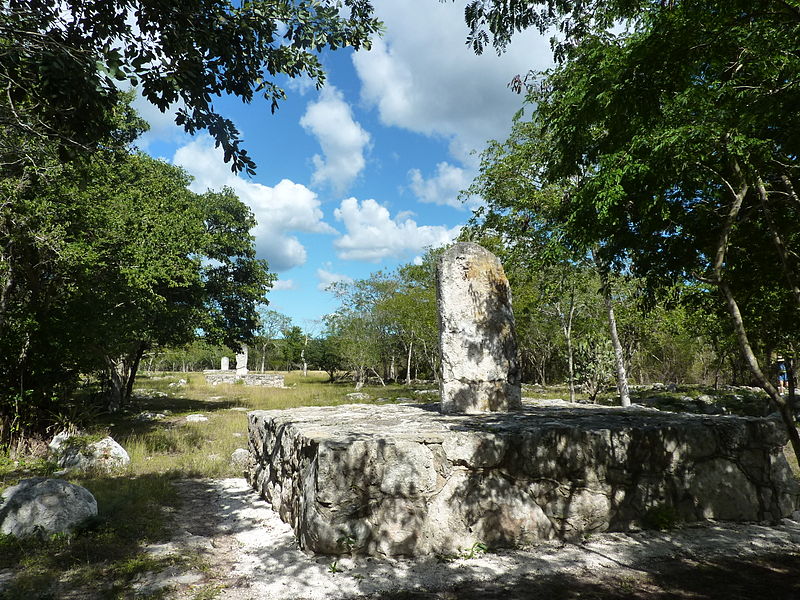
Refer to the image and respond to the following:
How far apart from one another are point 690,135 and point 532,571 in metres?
4.29

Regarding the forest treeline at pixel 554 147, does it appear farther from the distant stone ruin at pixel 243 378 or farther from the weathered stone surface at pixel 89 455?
the distant stone ruin at pixel 243 378

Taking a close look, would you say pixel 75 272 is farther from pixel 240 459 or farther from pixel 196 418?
pixel 196 418

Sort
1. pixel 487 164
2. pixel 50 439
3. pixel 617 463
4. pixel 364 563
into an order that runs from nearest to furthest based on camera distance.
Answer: pixel 364 563 < pixel 617 463 < pixel 50 439 < pixel 487 164

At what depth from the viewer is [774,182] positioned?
19.1 ft

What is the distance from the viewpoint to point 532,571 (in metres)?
4.27

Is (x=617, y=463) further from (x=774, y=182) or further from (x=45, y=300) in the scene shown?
(x=45, y=300)

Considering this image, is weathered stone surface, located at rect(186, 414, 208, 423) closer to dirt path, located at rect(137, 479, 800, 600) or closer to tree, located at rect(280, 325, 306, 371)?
dirt path, located at rect(137, 479, 800, 600)

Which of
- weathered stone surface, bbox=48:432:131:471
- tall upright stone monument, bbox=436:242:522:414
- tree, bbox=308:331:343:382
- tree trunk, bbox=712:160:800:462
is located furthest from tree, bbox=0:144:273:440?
tree, bbox=308:331:343:382

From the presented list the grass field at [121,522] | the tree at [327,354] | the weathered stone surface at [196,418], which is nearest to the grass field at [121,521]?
the grass field at [121,522]

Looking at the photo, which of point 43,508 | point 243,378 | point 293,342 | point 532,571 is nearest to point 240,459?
point 43,508

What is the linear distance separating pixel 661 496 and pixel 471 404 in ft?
8.59

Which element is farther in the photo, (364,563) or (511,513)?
(511,513)

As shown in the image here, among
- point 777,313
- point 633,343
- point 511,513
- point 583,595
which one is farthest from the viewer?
point 633,343

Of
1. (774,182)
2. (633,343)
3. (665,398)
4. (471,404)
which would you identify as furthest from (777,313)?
(633,343)
